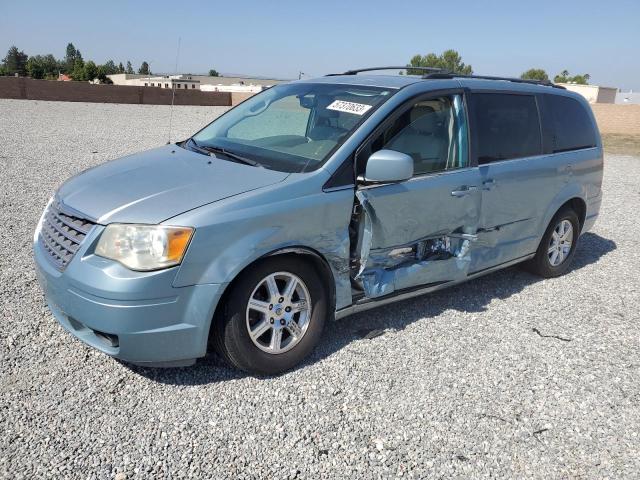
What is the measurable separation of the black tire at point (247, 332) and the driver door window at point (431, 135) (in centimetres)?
102

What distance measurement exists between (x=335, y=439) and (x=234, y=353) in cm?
79

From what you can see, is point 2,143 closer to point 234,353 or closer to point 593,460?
point 234,353

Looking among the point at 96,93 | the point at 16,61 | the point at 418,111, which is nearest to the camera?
the point at 418,111

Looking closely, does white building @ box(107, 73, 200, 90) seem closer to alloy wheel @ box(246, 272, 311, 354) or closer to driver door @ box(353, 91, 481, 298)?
driver door @ box(353, 91, 481, 298)

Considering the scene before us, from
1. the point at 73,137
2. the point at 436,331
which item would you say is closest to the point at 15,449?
the point at 436,331

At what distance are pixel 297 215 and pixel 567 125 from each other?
3470 mm

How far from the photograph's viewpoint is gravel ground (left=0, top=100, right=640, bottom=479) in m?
2.79

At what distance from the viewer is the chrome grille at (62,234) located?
3.17 m

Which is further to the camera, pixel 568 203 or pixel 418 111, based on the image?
pixel 568 203

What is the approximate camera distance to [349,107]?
3998 mm

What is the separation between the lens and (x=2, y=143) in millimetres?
13078

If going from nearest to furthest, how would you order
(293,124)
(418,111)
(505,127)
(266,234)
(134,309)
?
(134,309)
(266,234)
(418,111)
(293,124)
(505,127)

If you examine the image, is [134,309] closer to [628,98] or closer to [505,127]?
[505,127]

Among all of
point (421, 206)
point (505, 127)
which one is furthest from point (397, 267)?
point (505, 127)
